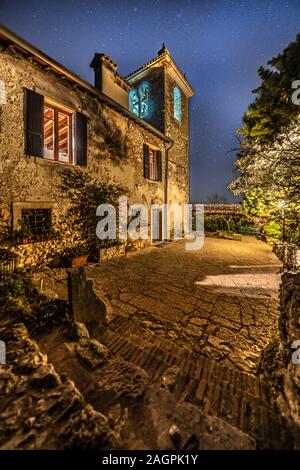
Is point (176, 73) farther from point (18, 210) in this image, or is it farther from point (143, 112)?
point (18, 210)

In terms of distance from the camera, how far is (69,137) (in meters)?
6.66

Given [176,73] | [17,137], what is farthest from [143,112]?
[17,137]

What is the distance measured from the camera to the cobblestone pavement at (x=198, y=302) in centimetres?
310

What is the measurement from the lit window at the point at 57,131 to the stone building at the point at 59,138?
30mm

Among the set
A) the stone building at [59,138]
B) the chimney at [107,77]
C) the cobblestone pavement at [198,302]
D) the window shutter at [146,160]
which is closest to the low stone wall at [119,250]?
the cobblestone pavement at [198,302]

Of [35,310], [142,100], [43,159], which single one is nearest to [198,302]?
[35,310]

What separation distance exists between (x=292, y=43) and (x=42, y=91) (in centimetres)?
602

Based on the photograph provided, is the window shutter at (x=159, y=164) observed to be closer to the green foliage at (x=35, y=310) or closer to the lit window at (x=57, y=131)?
the lit window at (x=57, y=131)

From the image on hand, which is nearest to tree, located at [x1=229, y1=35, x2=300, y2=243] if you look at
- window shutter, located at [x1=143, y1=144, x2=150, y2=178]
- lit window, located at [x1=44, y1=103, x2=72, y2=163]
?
lit window, located at [x1=44, y1=103, x2=72, y2=163]

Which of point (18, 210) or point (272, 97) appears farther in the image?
point (18, 210)

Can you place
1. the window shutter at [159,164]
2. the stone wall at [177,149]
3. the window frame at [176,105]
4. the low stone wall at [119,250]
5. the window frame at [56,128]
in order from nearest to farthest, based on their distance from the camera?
the window frame at [56,128] → the low stone wall at [119,250] → the window shutter at [159,164] → the stone wall at [177,149] → the window frame at [176,105]

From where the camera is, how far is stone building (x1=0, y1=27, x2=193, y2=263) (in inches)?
198

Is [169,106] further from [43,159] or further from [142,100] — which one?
[43,159]

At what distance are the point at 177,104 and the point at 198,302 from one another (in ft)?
44.7
